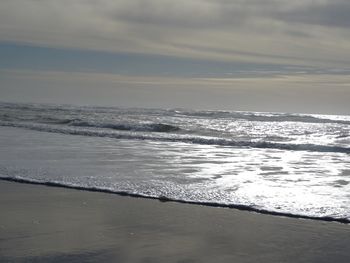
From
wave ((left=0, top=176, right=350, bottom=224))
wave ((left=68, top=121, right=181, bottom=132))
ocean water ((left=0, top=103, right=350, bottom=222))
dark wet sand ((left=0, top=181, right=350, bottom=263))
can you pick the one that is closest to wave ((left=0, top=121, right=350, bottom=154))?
ocean water ((left=0, top=103, right=350, bottom=222))

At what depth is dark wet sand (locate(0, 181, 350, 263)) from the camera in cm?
581

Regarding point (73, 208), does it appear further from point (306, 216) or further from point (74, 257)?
point (306, 216)

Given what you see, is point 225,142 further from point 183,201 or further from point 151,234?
point 151,234

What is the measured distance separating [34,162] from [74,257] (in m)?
7.68

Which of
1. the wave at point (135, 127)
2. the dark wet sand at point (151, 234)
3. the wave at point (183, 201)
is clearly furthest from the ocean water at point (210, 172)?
the wave at point (135, 127)

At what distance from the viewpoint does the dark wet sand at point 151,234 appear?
581cm

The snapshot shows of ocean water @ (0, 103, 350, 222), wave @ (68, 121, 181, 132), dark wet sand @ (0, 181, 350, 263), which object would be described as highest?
wave @ (68, 121, 181, 132)

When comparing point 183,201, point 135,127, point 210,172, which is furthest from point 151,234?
point 135,127

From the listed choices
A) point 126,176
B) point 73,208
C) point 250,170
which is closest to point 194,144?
point 250,170

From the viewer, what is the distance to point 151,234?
6.67 meters

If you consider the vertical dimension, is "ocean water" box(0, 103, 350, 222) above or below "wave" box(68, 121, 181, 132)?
below

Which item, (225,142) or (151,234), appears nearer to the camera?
(151,234)

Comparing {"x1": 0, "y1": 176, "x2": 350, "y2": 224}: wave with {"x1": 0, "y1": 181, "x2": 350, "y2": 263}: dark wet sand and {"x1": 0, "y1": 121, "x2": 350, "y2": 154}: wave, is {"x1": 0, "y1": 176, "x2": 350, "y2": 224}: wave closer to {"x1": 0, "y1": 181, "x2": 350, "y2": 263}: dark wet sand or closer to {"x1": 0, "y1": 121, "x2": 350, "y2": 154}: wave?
{"x1": 0, "y1": 181, "x2": 350, "y2": 263}: dark wet sand

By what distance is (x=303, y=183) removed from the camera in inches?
418
